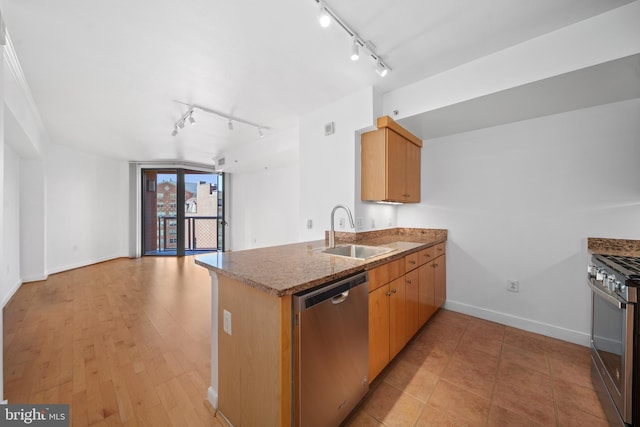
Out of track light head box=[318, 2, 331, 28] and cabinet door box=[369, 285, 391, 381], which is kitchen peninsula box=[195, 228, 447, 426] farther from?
track light head box=[318, 2, 331, 28]

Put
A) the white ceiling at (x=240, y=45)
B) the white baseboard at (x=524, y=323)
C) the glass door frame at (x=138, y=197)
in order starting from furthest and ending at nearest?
the glass door frame at (x=138, y=197), the white baseboard at (x=524, y=323), the white ceiling at (x=240, y=45)

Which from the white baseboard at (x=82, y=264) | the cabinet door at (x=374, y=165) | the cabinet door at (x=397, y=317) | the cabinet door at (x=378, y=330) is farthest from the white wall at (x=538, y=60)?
the white baseboard at (x=82, y=264)

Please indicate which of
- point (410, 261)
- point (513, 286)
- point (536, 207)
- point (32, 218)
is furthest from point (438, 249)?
point (32, 218)

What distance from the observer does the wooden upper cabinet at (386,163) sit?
8.23ft

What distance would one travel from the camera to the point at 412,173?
3.02 m

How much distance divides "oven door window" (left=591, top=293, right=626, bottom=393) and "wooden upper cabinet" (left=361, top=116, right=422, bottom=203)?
1.67 m

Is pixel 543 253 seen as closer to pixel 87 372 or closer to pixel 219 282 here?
pixel 219 282

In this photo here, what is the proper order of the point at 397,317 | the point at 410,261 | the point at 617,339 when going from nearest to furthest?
the point at 617,339 < the point at 397,317 < the point at 410,261

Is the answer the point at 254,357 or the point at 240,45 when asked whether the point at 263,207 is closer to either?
the point at 240,45

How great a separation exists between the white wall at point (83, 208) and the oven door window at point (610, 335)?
24.6 feet

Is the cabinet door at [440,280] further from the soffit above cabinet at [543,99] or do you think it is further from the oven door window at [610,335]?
the soffit above cabinet at [543,99]

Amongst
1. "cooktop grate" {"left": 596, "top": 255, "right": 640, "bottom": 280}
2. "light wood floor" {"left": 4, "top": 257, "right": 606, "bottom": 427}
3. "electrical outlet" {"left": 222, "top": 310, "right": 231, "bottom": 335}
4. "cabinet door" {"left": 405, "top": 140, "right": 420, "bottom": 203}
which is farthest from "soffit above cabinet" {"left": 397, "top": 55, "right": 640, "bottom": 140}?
"electrical outlet" {"left": 222, "top": 310, "right": 231, "bottom": 335}

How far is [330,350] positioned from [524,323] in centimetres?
253

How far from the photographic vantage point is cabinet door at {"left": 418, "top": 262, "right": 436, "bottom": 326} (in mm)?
2322
